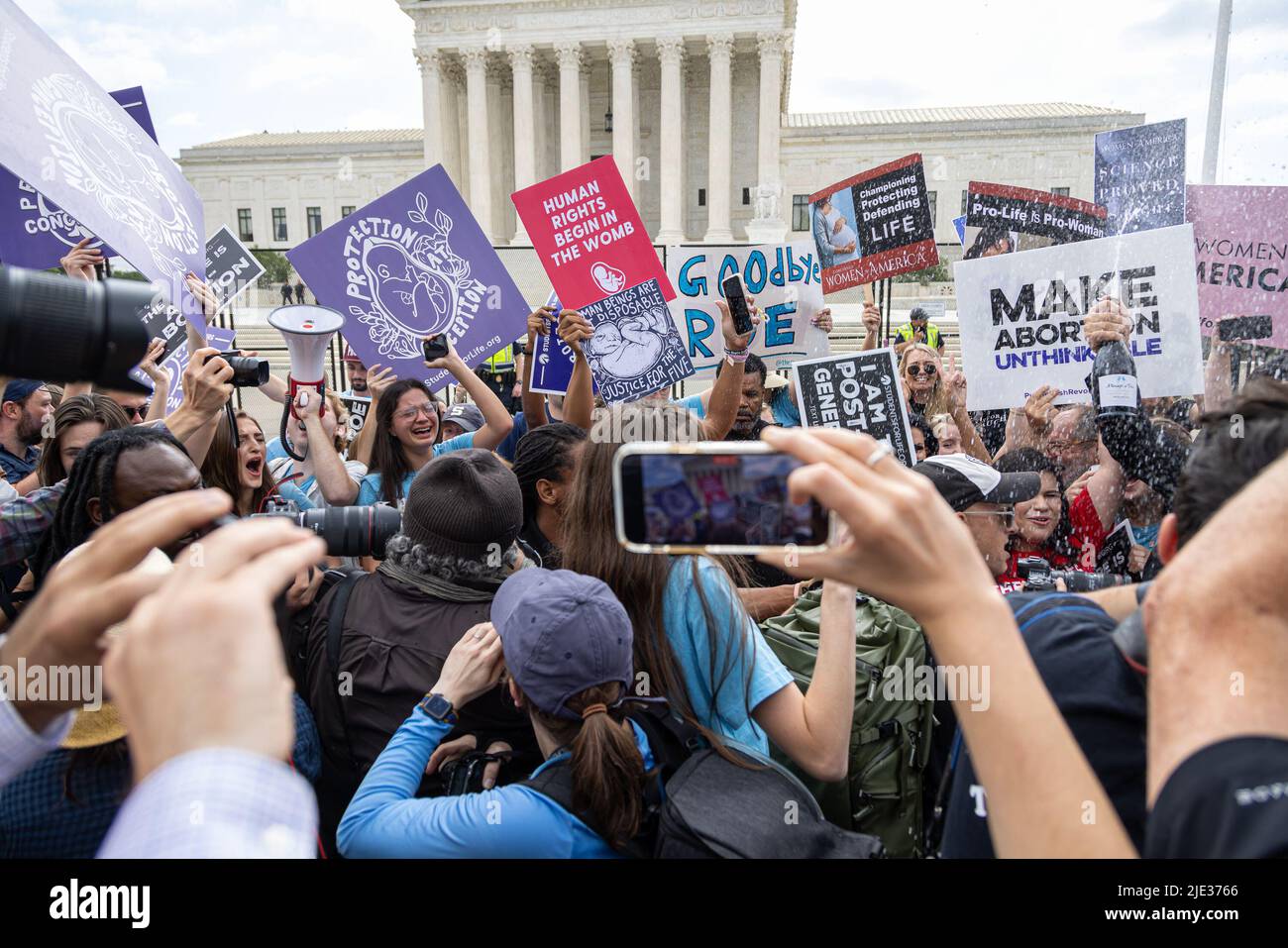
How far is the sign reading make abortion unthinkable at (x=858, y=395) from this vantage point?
12.2 feet

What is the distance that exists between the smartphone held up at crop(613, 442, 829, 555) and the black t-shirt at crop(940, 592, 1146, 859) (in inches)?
17.3

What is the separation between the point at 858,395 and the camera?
12.4ft

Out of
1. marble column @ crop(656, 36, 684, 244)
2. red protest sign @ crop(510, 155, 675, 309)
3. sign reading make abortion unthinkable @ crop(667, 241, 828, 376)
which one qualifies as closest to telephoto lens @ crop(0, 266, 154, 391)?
red protest sign @ crop(510, 155, 675, 309)

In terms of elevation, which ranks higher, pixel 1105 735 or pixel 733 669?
pixel 1105 735

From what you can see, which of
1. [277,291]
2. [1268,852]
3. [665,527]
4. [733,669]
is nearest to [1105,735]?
[1268,852]

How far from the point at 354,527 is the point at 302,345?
182cm

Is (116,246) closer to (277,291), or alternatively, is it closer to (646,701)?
(646,701)

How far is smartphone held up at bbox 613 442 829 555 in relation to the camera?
100cm

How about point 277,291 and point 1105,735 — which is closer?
point 1105,735

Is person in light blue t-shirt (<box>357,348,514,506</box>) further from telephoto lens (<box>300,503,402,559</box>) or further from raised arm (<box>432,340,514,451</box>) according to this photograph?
telephoto lens (<box>300,503,402,559</box>)

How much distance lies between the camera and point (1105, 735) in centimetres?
112

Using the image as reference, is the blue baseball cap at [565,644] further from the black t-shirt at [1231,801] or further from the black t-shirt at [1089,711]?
the black t-shirt at [1231,801]

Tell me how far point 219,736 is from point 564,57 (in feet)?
142

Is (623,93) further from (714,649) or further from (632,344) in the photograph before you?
(714,649)
